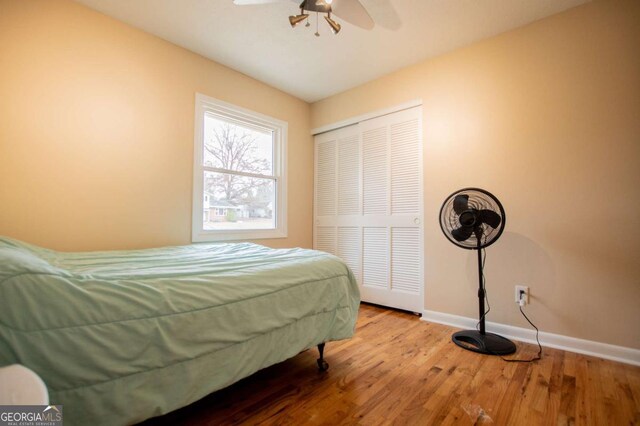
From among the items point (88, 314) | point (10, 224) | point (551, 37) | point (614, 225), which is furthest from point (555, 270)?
point (10, 224)

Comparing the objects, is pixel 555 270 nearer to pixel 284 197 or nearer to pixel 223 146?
pixel 284 197

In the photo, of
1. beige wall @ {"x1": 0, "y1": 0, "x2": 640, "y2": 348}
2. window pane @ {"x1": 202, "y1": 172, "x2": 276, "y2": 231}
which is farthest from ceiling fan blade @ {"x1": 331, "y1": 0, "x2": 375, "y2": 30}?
window pane @ {"x1": 202, "y1": 172, "x2": 276, "y2": 231}

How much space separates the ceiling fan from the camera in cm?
171

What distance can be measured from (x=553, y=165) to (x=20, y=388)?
278cm

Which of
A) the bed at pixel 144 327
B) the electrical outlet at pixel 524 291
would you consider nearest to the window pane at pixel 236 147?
the bed at pixel 144 327

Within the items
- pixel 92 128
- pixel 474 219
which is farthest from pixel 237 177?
pixel 474 219

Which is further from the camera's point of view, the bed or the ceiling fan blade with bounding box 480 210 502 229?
the ceiling fan blade with bounding box 480 210 502 229

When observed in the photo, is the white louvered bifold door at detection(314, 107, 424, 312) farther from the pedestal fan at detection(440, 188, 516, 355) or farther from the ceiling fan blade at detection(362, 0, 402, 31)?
the ceiling fan blade at detection(362, 0, 402, 31)

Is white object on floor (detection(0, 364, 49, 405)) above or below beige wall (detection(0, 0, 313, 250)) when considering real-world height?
below

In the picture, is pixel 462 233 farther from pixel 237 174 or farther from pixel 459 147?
pixel 237 174

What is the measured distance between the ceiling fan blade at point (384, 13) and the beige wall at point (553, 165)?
709mm

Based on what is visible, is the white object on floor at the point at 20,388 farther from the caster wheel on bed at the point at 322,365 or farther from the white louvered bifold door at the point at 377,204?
the white louvered bifold door at the point at 377,204

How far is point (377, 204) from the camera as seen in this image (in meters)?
3.07

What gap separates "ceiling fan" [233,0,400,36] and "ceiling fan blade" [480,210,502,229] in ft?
4.97
